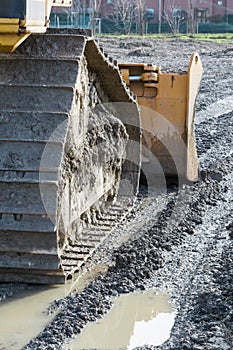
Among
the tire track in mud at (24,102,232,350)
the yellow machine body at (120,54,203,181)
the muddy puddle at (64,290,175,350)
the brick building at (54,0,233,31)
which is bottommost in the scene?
the muddy puddle at (64,290,175,350)

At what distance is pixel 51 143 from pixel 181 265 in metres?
1.58

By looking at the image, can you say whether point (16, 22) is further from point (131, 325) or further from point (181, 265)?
point (181, 265)

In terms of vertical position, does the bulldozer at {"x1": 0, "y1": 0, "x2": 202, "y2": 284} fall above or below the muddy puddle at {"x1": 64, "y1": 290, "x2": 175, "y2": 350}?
above

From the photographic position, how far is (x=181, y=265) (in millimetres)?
6641

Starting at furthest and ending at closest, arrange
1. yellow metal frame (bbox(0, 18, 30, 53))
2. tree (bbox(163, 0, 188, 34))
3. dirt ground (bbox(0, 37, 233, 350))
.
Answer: tree (bbox(163, 0, 188, 34)) → yellow metal frame (bbox(0, 18, 30, 53)) → dirt ground (bbox(0, 37, 233, 350))

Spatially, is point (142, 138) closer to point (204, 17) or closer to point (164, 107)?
point (164, 107)

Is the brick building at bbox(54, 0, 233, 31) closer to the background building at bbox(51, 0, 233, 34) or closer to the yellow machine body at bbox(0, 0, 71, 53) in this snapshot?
the background building at bbox(51, 0, 233, 34)

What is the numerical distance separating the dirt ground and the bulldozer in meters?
0.27

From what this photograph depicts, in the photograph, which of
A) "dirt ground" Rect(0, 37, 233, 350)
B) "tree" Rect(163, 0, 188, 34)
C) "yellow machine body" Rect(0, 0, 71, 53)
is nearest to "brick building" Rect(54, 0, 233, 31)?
"tree" Rect(163, 0, 188, 34)

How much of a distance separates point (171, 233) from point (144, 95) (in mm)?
2047

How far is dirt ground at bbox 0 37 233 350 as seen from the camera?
516 cm

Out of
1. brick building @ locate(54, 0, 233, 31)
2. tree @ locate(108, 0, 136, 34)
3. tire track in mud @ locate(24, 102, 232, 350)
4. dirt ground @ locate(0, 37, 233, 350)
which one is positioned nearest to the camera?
dirt ground @ locate(0, 37, 233, 350)

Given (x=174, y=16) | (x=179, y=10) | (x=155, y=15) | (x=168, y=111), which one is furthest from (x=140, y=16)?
(x=168, y=111)

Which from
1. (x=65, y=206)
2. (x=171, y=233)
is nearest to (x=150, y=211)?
(x=171, y=233)
